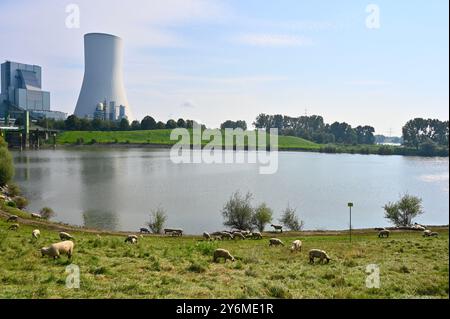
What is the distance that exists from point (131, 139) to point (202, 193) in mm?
118892

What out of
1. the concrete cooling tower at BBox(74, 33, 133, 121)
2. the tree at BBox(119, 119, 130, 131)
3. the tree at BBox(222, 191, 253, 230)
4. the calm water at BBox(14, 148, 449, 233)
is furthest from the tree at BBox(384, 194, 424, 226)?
the tree at BBox(119, 119, 130, 131)

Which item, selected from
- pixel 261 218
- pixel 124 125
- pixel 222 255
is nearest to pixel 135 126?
pixel 124 125

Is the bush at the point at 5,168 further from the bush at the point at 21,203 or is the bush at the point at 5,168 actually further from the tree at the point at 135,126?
the tree at the point at 135,126

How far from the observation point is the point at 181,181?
204 ft

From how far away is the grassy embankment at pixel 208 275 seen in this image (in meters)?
8.81

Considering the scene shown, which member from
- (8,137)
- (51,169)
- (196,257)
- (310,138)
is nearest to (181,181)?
(51,169)

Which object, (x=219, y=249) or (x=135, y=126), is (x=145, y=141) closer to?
(x=135, y=126)

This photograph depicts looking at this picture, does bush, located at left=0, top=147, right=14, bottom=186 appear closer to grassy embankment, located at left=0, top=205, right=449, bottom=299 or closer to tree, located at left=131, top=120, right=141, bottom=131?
grassy embankment, located at left=0, top=205, right=449, bottom=299

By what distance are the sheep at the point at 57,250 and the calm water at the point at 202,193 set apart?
19.9 m

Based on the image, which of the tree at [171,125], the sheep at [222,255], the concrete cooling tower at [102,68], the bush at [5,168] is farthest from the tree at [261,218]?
the tree at [171,125]

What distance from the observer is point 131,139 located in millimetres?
163000

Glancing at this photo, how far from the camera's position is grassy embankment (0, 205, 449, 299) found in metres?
8.81

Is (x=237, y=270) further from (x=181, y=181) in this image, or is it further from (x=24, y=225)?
(x=181, y=181)
